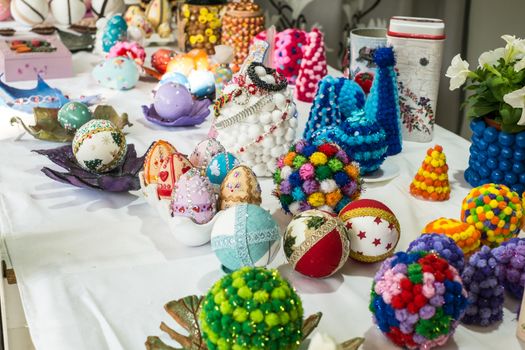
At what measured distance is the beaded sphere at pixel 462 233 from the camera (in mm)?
868

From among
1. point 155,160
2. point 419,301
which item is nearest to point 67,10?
point 155,160

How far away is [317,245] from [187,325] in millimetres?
194

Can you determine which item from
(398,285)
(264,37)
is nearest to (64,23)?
(264,37)

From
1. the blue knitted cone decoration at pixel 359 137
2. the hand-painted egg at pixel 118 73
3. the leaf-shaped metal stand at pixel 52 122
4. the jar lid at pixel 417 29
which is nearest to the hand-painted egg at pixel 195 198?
the blue knitted cone decoration at pixel 359 137

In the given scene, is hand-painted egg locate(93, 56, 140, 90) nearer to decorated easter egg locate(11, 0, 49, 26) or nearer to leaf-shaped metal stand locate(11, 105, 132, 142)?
leaf-shaped metal stand locate(11, 105, 132, 142)

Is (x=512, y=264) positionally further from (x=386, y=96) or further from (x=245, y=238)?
(x=386, y=96)

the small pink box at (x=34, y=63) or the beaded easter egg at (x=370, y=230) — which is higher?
the small pink box at (x=34, y=63)

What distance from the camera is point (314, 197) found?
3.09 feet

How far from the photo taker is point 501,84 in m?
1.03

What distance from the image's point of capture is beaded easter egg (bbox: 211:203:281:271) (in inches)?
32.5

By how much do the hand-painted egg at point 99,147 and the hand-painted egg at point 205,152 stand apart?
0.14 m

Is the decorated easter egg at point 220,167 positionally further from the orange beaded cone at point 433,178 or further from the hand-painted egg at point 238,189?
the orange beaded cone at point 433,178

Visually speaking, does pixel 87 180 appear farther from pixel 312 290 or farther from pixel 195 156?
pixel 312 290

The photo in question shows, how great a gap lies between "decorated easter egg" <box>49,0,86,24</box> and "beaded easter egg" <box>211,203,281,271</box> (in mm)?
1421
